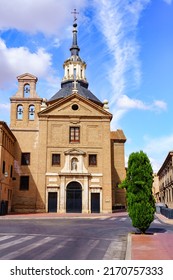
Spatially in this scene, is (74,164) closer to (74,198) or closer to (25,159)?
(74,198)

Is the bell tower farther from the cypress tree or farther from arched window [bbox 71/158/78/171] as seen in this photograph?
the cypress tree

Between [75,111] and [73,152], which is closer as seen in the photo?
[73,152]

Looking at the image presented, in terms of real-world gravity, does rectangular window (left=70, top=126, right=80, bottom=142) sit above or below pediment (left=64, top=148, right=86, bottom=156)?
above

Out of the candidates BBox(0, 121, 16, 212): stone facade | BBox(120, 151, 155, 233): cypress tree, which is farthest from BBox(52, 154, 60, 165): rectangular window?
BBox(120, 151, 155, 233): cypress tree

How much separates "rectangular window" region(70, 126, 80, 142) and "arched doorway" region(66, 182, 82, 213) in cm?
552

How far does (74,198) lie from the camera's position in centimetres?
3809

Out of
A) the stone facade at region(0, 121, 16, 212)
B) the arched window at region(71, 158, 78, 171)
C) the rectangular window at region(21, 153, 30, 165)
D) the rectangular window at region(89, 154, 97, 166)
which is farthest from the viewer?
the rectangular window at region(21, 153, 30, 165)

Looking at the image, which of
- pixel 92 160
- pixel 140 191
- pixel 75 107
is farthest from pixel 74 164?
pixel 140 191

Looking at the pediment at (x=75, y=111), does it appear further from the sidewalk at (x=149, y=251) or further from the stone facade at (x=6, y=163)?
the sidewalk at (x=149, y=251)

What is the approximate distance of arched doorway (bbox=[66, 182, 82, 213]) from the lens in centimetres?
3784

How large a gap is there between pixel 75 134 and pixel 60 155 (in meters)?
3.29

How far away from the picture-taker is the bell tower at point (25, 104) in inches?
1607
